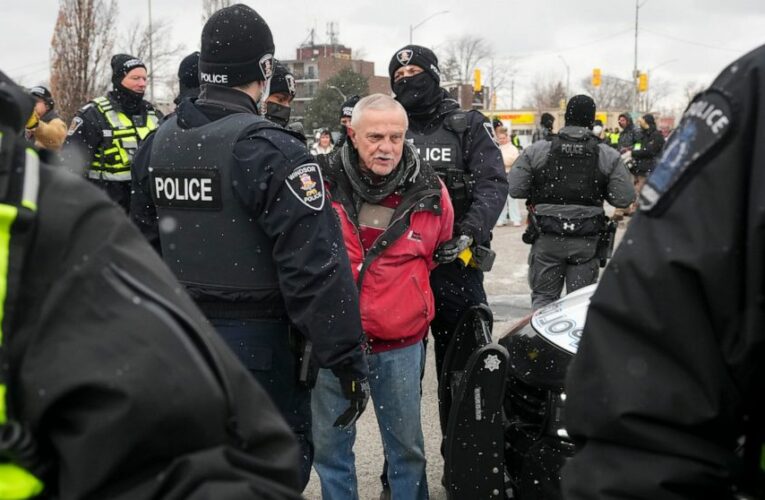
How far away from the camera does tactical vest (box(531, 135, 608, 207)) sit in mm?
6160

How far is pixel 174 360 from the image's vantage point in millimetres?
1104

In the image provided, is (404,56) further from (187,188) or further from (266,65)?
(187,188)

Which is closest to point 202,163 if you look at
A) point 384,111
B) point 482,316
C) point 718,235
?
point 384,111

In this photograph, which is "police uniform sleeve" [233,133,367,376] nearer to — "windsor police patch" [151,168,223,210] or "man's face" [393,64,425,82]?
"windsor police patch" [151,168,223,210]

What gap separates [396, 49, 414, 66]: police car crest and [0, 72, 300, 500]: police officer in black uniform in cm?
379

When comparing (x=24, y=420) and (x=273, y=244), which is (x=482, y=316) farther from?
(x=24, y=420)

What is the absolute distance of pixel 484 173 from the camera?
4.72m

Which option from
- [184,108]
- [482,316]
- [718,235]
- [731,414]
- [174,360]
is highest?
[184,108]

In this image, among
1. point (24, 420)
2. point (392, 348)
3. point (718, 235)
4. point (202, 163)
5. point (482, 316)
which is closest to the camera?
point (24, 420)

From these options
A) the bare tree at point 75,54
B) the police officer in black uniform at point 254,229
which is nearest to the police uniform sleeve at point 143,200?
the police officer in black uniform at point 254,229

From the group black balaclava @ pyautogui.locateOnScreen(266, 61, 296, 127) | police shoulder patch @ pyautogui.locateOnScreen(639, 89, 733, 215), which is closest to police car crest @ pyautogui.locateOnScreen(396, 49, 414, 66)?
black balaclava @ pyautogui.locateOnScreen(266, 61, 296, 127)

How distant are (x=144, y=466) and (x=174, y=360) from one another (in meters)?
0.14

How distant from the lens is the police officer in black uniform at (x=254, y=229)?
2939mm

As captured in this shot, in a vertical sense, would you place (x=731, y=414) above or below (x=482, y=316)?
above
